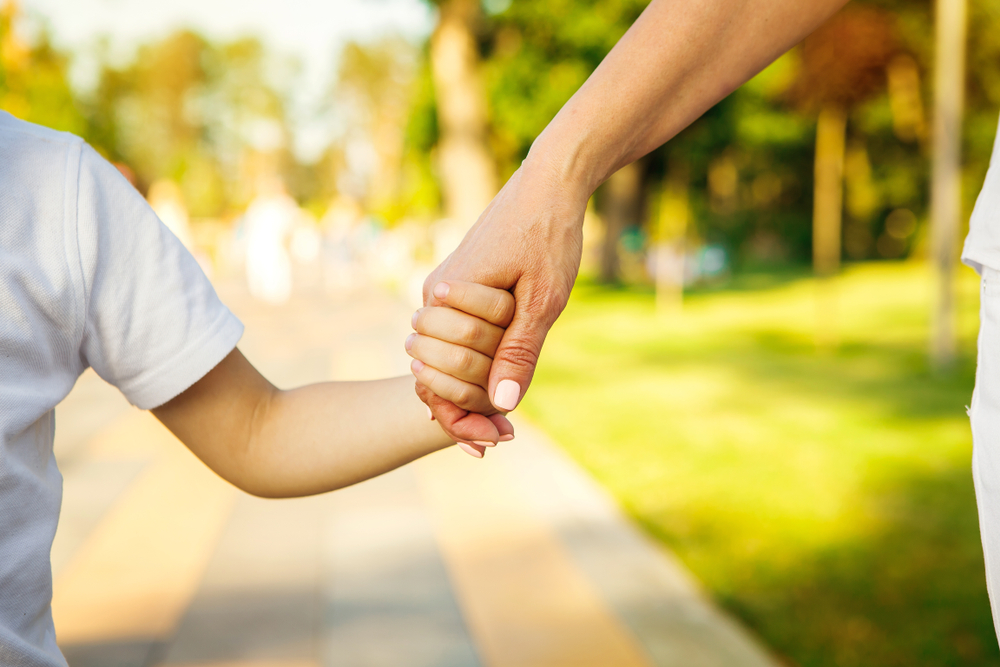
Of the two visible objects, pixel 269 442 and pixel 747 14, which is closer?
Answer: pixel 747 14

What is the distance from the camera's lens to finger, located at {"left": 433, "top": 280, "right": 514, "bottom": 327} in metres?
1.16

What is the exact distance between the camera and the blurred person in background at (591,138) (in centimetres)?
119

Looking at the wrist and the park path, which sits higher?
the wrist

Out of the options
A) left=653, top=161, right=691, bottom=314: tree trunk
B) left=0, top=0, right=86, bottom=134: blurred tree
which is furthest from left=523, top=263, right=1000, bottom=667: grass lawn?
left=0, top=0, right=86, bottom=134: blurred tree

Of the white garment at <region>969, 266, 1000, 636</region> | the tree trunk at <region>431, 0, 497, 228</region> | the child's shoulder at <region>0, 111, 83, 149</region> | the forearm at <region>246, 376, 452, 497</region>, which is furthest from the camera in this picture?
the tree trunk at <region>431, 0, 497, 228</region>

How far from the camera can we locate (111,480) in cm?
516

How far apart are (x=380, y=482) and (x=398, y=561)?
1258 millimetres

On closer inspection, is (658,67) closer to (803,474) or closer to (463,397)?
(463,397)

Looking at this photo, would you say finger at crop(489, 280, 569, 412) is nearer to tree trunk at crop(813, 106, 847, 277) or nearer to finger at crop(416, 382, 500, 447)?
finger at crop(416, 382, 500, 447)

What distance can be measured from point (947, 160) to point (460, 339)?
907 cm

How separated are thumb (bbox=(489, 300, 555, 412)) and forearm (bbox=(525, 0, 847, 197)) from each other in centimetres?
21

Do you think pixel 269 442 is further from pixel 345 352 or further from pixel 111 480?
pixel 345 352

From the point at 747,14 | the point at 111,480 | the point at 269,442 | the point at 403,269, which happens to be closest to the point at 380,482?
the point at 111,480

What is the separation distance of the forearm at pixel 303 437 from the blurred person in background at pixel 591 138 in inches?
4.7
